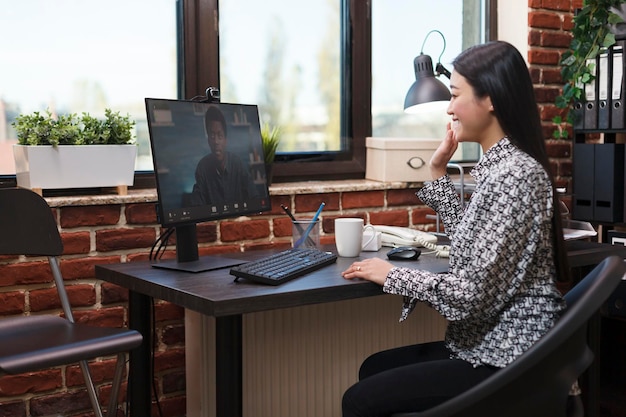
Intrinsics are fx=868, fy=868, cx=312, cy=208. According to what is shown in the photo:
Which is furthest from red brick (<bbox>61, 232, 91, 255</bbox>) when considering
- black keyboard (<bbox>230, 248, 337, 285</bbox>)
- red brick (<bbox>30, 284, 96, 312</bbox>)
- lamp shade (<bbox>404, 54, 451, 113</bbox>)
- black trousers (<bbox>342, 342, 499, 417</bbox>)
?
lamp shade (<bbox>404, 54, 451, 113</bbox>)

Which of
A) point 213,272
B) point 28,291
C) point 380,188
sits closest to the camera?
point 213,272

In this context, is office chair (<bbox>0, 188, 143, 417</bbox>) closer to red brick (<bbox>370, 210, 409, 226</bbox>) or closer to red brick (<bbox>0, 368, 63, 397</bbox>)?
red brick (<bbox>0, 368, 63, 397</bbox>)

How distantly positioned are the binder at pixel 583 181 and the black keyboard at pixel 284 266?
137cm

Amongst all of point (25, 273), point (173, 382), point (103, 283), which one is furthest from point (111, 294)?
point (173, 382)

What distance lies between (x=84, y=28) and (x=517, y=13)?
1715mm

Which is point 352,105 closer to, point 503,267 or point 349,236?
point 349,236

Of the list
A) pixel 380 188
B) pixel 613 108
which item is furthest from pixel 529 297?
pixel 613 108

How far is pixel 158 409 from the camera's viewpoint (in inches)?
105

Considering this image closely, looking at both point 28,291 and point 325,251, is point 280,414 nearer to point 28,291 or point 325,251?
point 325,251

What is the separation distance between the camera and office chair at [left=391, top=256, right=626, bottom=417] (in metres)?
1.51

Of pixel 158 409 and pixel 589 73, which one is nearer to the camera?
pixel 158 409

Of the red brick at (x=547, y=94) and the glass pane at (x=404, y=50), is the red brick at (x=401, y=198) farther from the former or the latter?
the red brick at (x=547, y=94)

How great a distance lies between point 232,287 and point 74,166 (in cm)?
76

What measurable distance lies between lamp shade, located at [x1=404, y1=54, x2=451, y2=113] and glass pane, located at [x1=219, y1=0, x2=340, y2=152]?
0.41 metres
